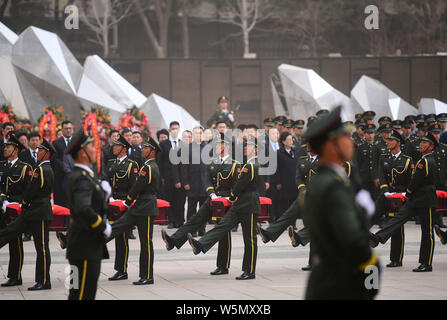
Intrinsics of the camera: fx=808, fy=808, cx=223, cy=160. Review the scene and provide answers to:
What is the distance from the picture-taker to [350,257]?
15.3 feet

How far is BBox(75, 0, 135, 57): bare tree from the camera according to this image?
39750 mm

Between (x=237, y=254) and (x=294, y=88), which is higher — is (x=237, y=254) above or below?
below

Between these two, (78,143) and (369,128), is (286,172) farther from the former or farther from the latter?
(78,143)

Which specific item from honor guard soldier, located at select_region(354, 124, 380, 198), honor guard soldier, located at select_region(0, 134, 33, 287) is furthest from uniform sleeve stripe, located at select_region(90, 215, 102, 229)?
honor guard soldier, located at select_region(354, 124, 380, 198)

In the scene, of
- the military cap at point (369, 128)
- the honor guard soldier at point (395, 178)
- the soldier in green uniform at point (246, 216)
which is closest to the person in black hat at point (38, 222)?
the soldier in green uniform at point (246, 216)

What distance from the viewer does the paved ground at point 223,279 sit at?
9.27 metres

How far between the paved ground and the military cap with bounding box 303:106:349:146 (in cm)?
434

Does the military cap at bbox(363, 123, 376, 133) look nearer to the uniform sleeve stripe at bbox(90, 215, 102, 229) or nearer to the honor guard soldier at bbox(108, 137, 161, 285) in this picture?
the honor guard soldier at bbox(108, 137, 161, 285)

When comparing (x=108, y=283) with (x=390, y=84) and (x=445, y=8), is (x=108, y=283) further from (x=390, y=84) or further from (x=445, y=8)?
(x=445, y=8)

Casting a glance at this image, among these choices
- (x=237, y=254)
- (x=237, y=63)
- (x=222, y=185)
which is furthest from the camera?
(x=237, y=63)

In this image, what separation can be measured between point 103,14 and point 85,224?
36518 millimetres

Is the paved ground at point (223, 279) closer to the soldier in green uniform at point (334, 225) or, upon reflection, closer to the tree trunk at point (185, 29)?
the soldier in green uniform at point (334, 225)
